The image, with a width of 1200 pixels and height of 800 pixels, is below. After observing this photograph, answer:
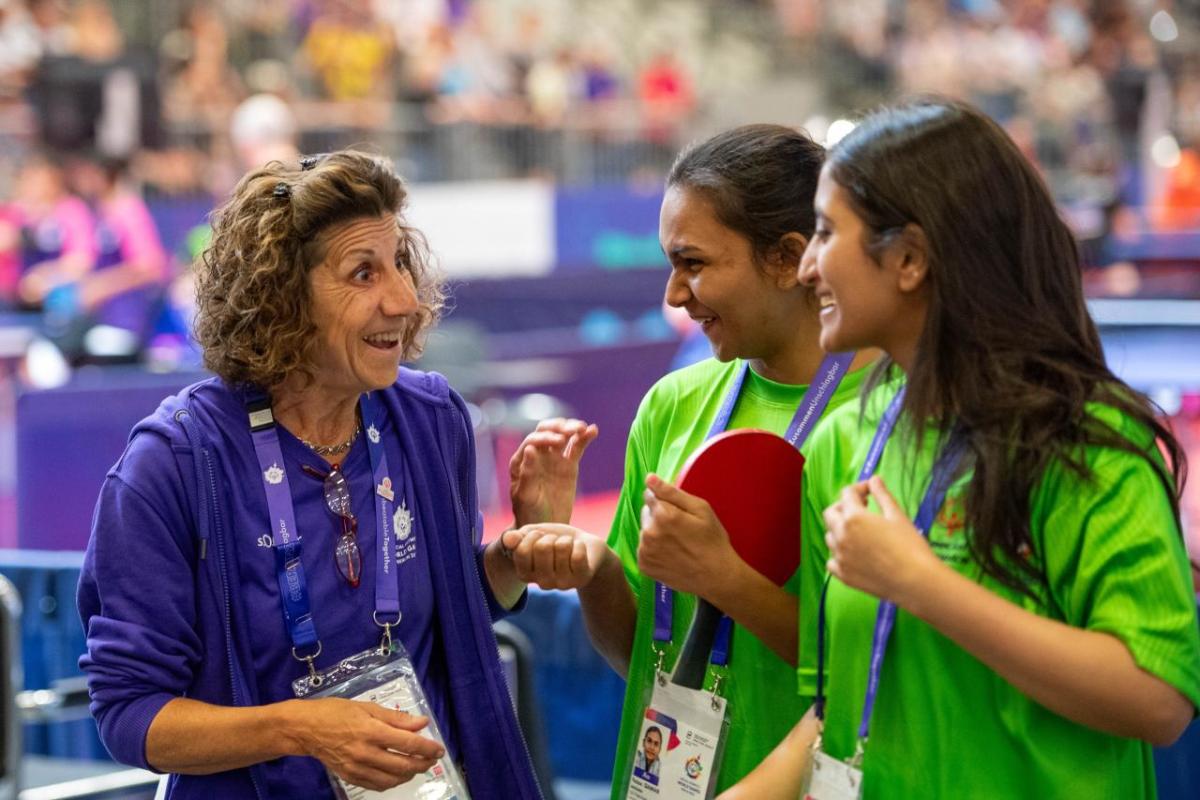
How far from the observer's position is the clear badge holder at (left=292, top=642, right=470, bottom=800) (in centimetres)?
218

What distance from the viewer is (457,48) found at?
17000mm

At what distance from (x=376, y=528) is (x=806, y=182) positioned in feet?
2.58

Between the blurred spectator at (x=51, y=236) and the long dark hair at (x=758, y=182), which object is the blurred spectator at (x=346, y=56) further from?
the long dark hair at (x=758, y=182)

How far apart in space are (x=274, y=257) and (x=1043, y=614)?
45.1 inches

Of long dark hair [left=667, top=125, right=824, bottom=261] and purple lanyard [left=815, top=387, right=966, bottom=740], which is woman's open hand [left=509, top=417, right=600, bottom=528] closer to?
long dark hair [left=667, top=125, right=824, bottom=261]

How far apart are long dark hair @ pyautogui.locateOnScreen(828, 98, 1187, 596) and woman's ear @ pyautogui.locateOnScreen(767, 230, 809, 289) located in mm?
425

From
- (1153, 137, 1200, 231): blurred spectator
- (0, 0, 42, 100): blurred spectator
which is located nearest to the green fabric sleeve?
(0, 0, 42, 100): blurred spectator

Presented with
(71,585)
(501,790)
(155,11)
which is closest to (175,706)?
(501,790)

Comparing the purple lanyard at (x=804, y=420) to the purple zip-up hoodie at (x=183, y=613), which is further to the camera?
the purple lanyard at (x=804, y=420)

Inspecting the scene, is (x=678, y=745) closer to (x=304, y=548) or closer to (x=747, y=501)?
(x=747, y=501)

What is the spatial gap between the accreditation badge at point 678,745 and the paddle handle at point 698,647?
0.02 m

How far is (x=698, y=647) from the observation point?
2191mm

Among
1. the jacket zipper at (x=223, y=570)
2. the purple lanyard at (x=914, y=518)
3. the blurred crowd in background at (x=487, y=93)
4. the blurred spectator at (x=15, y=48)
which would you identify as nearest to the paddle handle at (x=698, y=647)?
the purple lanyard at (x=914, y=518)

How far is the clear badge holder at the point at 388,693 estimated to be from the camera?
218 cm
